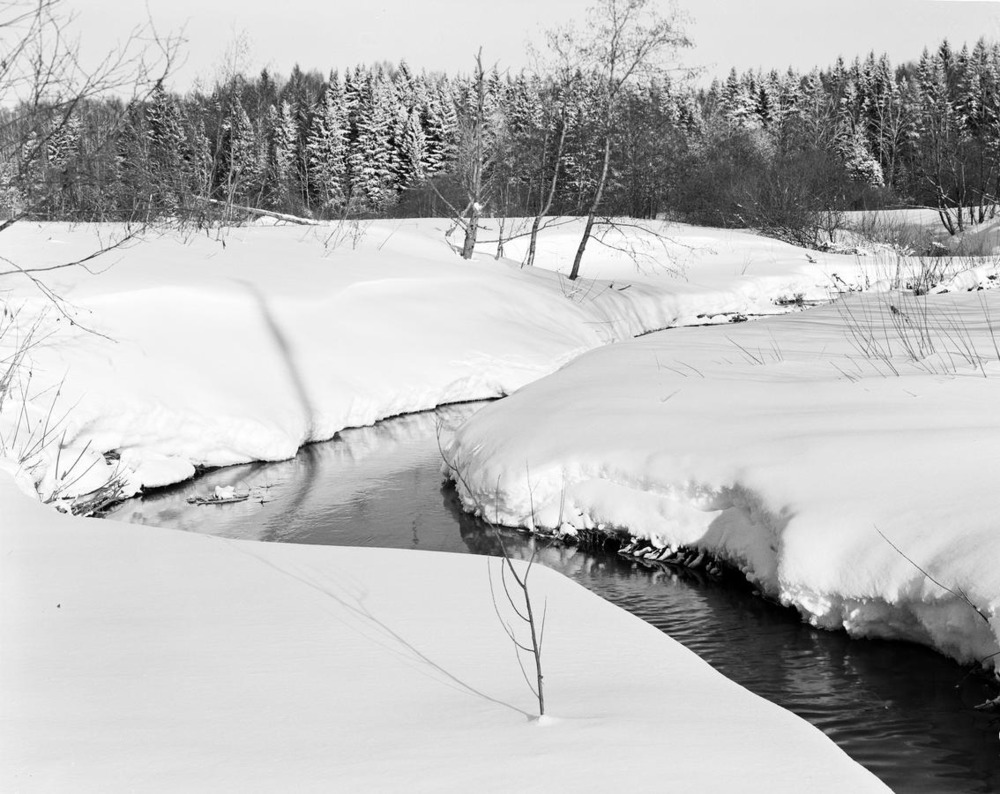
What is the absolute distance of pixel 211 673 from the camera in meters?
3.16

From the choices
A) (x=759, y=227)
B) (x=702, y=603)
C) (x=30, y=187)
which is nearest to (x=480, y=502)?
(x=702, y=603)

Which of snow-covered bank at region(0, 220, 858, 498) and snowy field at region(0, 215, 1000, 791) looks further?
snow-covered bank at region(0, 220, 858, 498)

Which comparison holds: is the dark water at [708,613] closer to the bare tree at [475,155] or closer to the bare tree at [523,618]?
the bare tree at [523,618]

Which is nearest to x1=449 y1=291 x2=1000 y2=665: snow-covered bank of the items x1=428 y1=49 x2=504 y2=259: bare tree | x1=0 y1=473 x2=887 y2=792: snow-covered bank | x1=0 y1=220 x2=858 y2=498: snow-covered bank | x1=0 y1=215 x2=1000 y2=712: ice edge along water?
x1=0 y1=215 x2=1000 y2=712: ice edge along water

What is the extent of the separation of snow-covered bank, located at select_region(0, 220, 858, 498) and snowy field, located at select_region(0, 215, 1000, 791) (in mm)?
52

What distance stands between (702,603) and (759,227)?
3135 centimetres

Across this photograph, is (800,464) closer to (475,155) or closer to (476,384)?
(476,384)

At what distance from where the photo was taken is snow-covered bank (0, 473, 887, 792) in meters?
2.46

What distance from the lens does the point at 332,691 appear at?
3.05 metres

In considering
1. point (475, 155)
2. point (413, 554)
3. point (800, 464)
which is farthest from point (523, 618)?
point (475, 155)

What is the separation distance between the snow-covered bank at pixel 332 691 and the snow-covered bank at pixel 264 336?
4.43 metres

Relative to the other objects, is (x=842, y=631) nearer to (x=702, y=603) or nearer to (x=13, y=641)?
(x=702, y=603)

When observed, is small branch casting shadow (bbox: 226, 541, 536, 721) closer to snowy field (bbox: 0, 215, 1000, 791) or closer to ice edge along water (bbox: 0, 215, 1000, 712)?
snowy field (bbox: 0, 215, 1000, 791)

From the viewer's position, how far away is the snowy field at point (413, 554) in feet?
8.75
